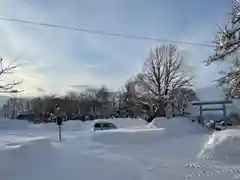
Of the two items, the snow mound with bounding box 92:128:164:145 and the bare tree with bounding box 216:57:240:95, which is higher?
the bare tree with bounding box 216:57:240:95

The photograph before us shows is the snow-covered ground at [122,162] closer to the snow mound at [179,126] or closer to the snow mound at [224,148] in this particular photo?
the snow mound at [224,148]

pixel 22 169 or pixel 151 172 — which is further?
pixel 151 172

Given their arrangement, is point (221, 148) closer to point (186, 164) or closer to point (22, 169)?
point (186, 164)

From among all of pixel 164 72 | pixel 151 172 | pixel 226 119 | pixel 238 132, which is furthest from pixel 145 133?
pixel 164 72

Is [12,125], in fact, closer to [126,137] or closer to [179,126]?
[179,126]

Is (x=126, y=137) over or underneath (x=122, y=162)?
over

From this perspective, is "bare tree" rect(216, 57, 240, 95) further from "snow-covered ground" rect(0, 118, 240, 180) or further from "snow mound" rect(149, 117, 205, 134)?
"snow mound" rect(149, 117, 205, 134)

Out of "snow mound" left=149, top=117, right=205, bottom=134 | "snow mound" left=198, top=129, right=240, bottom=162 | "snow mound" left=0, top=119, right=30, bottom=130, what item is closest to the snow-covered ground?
"snow mound" left=198, top=129, right=240, bottom=162

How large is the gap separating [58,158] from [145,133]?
12977 millimetres

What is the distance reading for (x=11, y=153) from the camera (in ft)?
39.7

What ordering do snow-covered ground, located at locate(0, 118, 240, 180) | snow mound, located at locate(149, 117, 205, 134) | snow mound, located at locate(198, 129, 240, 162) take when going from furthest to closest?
snow mound, located at locate(149, 117, 205, 134) → snow mound, located at locate(198, 129, 240, 162) → snow-covered ground, located at locate(0, 118, 240, 180)

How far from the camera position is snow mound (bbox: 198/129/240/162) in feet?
55.0

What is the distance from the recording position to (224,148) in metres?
17.2

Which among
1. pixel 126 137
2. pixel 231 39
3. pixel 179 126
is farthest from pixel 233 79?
pixel 179 126
